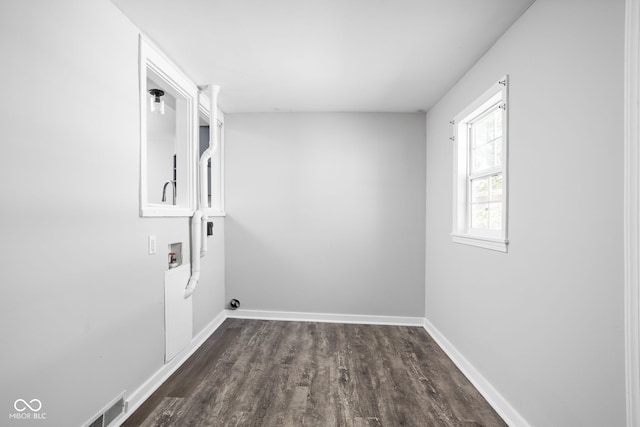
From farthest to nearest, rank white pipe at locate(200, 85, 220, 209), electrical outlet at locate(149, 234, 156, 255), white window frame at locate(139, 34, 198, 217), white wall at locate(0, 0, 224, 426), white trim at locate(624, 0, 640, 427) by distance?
white pipe at locate(200, 85, 220, 209) → electrical outlet at locate(149, 234, 156, 255) → white window frame at locate(139, 34, 198, 217) → white wall at locate(0, 0, 224, 426) → white trim at locate(624, 0, 640, 427)

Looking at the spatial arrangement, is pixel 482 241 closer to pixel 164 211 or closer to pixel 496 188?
pixel 496 188

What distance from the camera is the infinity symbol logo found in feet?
4.32

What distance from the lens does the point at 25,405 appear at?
1.35 metres

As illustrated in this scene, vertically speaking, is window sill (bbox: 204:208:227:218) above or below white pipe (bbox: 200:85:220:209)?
below

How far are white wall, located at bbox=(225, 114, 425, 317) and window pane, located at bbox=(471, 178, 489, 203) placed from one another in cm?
103

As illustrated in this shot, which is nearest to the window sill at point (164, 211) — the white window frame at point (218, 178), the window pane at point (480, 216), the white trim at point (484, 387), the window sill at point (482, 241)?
the white window frame at point (218, 178)

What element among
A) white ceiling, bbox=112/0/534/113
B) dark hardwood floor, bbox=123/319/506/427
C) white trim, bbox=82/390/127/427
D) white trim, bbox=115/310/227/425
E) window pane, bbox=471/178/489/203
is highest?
white ceiling, bbox=112/0/534/113

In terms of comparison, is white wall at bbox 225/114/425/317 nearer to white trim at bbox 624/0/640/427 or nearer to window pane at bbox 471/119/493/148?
window pane at bbox 471/119/493/148

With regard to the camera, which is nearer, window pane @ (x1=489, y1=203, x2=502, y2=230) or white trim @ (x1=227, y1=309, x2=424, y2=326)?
window pane @ (x1=489, y1=203, x2=502, y2=230)

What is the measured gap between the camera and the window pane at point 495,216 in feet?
8.02

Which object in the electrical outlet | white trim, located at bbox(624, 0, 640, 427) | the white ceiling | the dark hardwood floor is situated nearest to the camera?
white trim, located at bbox(624, 0, 640, 427)

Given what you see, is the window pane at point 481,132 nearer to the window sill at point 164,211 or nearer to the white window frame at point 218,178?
the window sill at point 164,211

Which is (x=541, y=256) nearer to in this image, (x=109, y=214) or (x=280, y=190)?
(x=109, y=214)

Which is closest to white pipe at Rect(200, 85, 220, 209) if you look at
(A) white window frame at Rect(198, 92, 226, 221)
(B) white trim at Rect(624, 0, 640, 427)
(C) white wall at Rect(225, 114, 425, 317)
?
(A) white window frame at Rect(198, 92, 226, 221)
